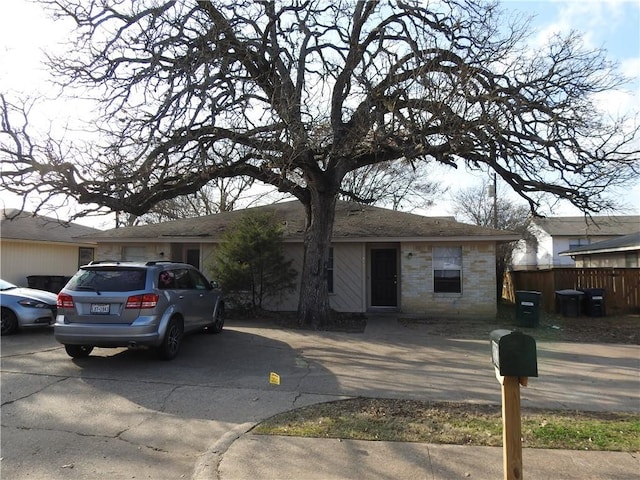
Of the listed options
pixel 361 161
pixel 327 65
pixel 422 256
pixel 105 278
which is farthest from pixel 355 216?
pixel 105 278

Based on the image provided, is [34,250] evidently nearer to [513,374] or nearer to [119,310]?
[119,310]

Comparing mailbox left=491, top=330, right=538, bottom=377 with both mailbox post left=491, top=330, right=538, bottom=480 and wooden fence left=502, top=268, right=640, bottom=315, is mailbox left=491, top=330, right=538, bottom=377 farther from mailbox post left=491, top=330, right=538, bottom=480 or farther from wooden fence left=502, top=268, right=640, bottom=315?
wooden fence left=502, top=268, right=640, bottom=315

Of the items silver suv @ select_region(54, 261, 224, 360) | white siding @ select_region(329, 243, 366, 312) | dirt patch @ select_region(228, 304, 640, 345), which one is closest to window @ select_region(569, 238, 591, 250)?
dirt patch @ select_region(228, 304, 640, 345)

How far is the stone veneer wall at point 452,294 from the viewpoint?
15.6 meters

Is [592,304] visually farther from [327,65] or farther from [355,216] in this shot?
[327,65]

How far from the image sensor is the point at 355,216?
61.3ft

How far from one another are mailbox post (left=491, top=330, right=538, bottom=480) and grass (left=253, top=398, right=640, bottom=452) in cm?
121

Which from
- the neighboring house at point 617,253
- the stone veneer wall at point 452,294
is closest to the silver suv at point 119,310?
the stone veneer wall at point 452,294

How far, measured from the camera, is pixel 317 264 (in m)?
13.3

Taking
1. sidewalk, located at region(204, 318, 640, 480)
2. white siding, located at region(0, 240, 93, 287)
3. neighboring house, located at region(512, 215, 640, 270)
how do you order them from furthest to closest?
neighboring house, located at region(512, 215, 640, 270), white siding, located at region(0, 240, 93, 287), sidewalk, located at region(204, 318, 640, 480)

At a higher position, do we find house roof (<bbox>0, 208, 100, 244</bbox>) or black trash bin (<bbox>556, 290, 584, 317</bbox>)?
house roof (<bbox>0, 208, 100, 244</bbox>)

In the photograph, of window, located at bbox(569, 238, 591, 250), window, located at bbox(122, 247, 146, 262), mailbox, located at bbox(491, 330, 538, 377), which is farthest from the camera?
window, located at bbox(569, 238, 591, 250)

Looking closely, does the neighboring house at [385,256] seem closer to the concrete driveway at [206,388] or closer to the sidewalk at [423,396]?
the sidewalk at [423,396]

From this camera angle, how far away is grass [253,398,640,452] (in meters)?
4.66
